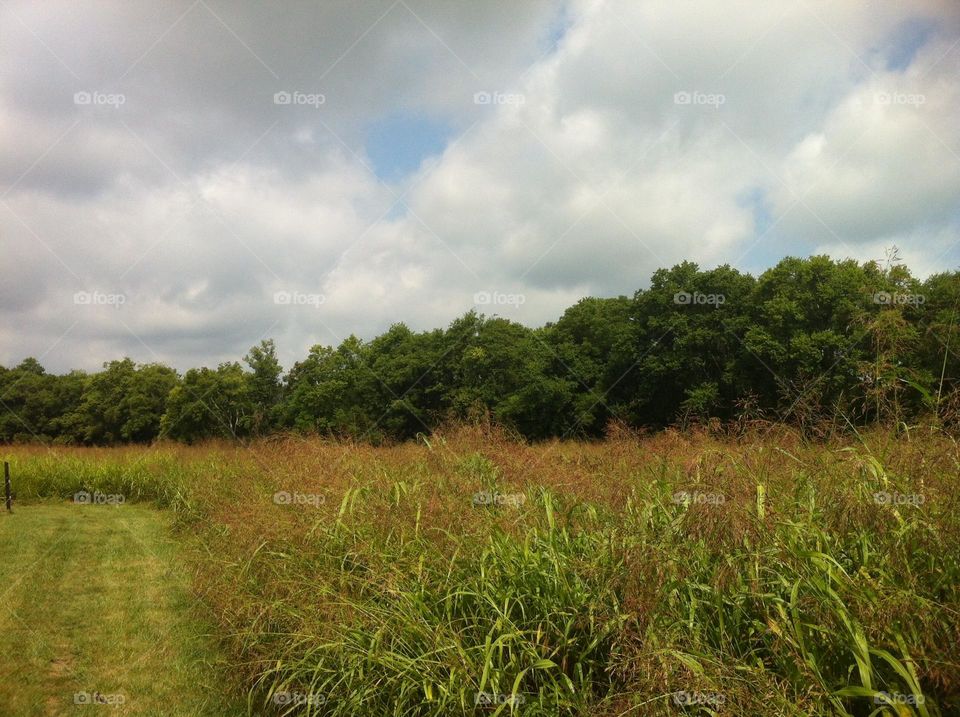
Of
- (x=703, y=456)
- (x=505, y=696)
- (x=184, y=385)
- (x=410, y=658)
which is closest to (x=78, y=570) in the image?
(x=410, y=658)

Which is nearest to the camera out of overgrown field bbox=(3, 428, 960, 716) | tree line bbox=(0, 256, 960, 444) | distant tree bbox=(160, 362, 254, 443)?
overgrown field bbox=(3, 428, 960, 716)

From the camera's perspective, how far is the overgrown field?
2850 millimetres

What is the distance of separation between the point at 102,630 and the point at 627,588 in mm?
5688

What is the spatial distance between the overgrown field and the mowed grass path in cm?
43

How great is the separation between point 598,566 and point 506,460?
257 centimetres

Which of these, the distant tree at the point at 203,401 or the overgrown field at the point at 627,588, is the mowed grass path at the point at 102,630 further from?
the distant tree at the point at 203,401

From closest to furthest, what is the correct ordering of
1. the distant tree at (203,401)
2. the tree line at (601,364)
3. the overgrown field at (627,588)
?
the overgrown field at (627,588), the tree line at (601,364), the distant tree at (203,401)

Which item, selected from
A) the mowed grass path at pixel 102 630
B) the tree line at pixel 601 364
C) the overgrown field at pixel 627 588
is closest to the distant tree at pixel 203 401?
the tree line at pixel 601 364

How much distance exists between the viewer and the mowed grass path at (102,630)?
4.91 m

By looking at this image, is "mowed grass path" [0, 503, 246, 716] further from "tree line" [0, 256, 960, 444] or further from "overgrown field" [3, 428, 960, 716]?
"tree line" [0, 256, 960, 444]

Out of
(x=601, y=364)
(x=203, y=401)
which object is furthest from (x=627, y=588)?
(x=203, y=401)

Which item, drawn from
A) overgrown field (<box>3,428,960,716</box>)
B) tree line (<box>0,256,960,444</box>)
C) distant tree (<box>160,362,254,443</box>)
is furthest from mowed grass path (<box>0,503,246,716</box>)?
distant tree (<box>160,362,254,443</box>)

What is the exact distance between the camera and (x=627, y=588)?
132 inches

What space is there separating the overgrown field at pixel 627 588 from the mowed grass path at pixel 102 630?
0.43 meters
